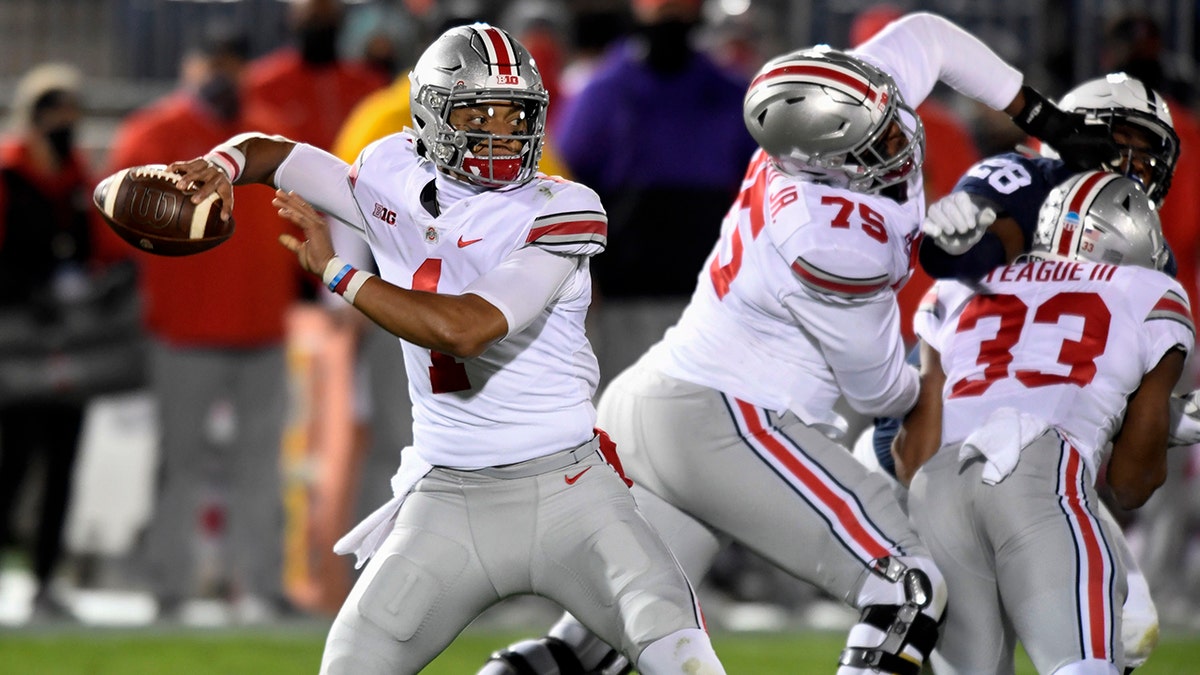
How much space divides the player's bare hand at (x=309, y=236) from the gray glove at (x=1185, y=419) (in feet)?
6.67

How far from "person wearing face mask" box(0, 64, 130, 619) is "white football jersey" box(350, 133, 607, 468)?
3.61 meters

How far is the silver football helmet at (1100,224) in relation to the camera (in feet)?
13.0

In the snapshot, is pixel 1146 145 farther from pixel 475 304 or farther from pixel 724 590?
pixel 724 590

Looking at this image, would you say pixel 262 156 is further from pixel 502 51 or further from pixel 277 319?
pixel 277 319

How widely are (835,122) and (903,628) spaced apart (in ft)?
A: 3.67

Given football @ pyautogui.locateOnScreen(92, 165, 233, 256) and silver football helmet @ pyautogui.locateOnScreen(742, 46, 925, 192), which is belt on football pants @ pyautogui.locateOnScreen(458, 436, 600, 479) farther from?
silver football helmet @ pyautogui.locateOnScreen(742, 46, 925, 192)

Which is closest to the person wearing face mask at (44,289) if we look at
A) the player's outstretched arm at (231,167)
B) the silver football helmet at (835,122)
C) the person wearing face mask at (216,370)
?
the person wearing face mask at (216,370)

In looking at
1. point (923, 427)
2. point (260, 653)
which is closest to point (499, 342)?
point (923, 427)

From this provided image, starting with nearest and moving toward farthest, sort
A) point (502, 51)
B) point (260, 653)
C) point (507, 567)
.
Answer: point (507, 567), point (502, 51), point (260, 653)

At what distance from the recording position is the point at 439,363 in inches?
144

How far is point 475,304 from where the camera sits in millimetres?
3389

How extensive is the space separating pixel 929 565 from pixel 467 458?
1.04m

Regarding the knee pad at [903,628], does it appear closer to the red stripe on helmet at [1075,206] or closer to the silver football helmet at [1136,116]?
the red stripe on helmet at [1075,206]

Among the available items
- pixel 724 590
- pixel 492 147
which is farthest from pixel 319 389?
pixel 492 147
